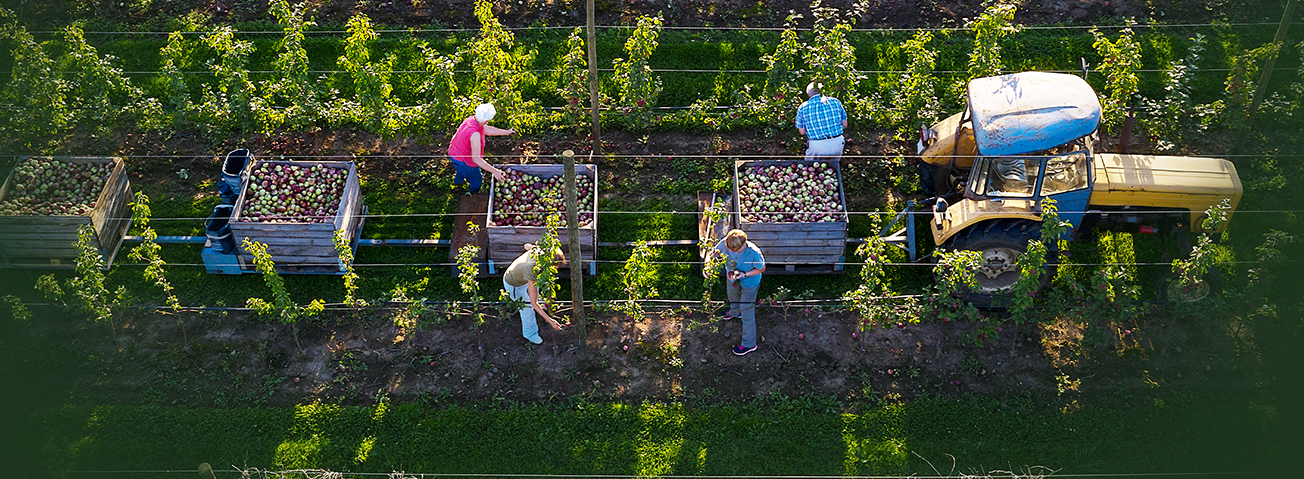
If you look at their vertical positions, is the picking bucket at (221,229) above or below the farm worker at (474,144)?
below

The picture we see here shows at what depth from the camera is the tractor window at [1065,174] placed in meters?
11.4

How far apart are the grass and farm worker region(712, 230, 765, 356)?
2.88ft

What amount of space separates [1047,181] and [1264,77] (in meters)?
4.37

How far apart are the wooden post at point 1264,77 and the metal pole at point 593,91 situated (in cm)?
906

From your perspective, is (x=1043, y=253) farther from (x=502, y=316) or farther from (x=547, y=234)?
(x=502, y=316)

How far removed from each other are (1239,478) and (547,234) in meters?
7.65

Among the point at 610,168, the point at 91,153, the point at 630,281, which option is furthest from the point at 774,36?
the point at 91,153

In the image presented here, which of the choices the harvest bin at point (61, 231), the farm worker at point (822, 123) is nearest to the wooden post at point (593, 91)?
the farm worker at point (822, 123)

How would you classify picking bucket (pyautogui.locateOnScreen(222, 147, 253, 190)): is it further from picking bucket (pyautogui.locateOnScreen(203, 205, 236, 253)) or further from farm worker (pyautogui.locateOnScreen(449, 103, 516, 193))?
farm worker (pyautogui.locateOnScreen(449, 103, 516, 193))

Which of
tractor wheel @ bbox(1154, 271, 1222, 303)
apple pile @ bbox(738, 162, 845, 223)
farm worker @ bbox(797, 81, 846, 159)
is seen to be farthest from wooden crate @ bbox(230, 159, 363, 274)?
tractor wheel @ bbox(1154, 271, 1222, 303)

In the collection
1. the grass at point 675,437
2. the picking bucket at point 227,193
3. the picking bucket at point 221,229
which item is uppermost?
the picking bucket at point 227,193

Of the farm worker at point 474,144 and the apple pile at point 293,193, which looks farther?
the farm worker at point 474,144

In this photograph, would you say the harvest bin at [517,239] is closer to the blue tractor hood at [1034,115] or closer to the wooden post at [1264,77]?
the blue tractor hood at [1034,115]

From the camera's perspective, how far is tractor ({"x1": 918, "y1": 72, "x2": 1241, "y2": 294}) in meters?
11.2
